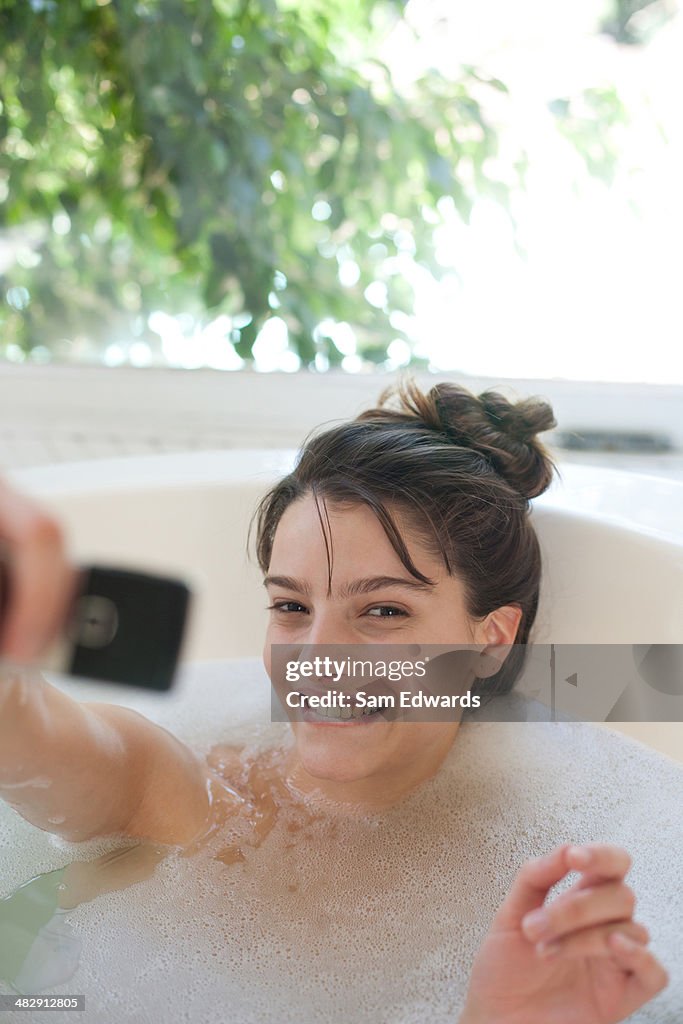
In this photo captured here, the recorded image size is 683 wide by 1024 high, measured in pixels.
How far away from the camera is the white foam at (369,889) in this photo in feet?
2.28

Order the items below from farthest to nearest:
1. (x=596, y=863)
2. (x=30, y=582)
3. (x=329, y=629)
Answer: (x=329, y=629) < (x=596, y=863) < (x=30, y=582)

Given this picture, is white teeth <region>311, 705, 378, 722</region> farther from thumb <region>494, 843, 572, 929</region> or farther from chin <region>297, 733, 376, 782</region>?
thumb <region>494, 843, 572, 929</region>

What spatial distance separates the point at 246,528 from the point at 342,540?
163 mm

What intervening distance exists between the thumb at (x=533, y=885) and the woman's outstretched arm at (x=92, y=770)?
1.01 ft

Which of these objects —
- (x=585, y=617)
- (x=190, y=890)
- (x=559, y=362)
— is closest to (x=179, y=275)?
(x=559, y=362)

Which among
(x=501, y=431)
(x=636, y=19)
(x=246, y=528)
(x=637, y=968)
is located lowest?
(x=637, y=968)

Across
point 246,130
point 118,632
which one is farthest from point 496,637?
point 246,130

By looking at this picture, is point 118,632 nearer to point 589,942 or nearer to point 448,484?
point 589,942

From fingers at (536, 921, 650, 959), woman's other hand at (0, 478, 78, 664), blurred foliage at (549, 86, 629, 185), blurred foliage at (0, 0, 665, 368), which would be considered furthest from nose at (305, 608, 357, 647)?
blurred foliage at (549, 86, 629, 185)

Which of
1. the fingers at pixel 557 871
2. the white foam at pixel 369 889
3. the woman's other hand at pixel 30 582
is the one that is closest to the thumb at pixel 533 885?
the fingers at pixel 557 871

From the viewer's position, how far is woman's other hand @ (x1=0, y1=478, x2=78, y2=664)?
342 millimetres

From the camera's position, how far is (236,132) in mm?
1560

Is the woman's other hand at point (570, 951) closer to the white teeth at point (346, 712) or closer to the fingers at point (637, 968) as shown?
the fingers at point (637, 968)

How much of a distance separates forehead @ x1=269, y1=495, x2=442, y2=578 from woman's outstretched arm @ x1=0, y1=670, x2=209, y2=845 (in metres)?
0.19
